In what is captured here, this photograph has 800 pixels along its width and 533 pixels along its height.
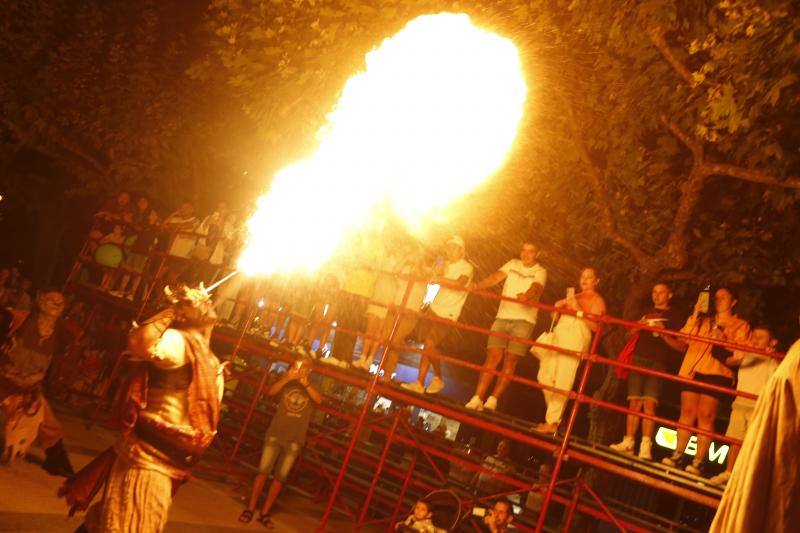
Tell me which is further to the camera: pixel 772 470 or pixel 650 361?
pixel 650 361

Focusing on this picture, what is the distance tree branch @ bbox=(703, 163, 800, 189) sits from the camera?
364 inches

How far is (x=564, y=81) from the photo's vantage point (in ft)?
37.2

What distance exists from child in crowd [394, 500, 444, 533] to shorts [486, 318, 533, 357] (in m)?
2.27

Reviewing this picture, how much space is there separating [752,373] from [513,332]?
2.84 metres

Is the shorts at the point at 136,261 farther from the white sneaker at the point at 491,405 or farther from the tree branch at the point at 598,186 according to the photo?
the tree branch at the point at 598,186

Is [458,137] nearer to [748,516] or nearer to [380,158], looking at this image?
[380,158]

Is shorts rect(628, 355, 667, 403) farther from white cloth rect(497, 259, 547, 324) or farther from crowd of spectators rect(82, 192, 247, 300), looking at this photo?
crowd of spectators rect(82, 192, 247, 300)

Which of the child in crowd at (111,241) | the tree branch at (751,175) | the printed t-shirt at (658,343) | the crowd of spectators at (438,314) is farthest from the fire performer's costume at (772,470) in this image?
the child in crowd at (111,241)

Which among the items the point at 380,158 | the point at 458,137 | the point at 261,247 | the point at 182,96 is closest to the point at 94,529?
the point at 261,247

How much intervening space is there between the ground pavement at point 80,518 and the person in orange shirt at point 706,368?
16.2ft

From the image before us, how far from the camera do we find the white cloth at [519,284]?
8602 mm

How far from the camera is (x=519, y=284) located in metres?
8.98

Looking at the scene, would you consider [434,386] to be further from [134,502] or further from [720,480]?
[134,502]

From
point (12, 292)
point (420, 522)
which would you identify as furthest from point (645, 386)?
point (12, 292)
